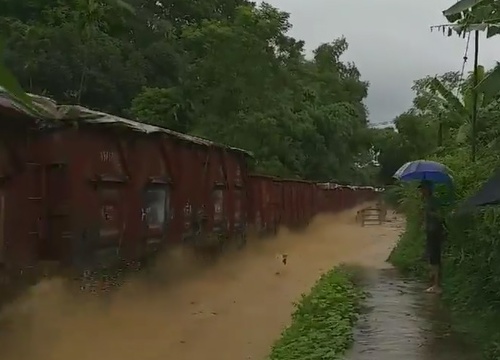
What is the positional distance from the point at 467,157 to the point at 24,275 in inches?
368

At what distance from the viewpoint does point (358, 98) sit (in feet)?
227

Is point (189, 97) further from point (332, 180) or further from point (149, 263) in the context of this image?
point (149, 263)

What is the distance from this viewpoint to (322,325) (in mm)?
8422

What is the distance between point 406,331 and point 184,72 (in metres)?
25.3

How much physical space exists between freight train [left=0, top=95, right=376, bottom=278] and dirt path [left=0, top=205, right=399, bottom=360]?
19.0 inches

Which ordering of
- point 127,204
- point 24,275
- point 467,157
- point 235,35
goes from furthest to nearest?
point 235,35
point 467,157
point 127,204
point 24,275

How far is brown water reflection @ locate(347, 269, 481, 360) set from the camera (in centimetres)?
703

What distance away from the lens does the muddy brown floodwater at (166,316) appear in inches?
293

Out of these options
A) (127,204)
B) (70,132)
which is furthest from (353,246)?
(70,132)

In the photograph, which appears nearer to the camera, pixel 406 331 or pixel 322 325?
pixel 406 331

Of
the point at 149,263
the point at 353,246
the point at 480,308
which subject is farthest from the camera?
the point at 353,246

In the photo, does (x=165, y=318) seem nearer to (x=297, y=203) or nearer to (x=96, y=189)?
(x=96, y=189)

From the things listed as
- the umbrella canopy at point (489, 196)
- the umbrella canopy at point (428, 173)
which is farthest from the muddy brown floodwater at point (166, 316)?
the umbrella canopy at point (428, 173)

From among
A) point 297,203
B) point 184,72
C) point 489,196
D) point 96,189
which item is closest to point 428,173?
point 489,196
